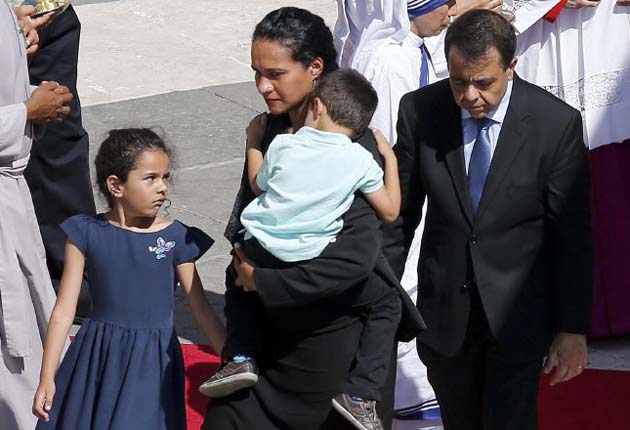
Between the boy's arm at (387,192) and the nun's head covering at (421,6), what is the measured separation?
4.20ft

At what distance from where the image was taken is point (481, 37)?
4.08m

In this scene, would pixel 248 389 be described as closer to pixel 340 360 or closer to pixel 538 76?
pixel 340 360

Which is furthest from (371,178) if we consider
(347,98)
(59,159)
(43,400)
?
(59,159)

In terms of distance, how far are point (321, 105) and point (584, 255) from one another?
927 mm

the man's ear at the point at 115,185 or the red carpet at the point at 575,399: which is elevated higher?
the man's ear at the point at 115,185

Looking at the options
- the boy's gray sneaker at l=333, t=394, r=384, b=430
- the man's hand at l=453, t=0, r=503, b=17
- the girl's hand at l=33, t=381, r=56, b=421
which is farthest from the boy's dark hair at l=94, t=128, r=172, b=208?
the man's hand at l=453, t=0, r=503, b=17

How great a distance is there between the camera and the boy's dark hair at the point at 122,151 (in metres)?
4.29

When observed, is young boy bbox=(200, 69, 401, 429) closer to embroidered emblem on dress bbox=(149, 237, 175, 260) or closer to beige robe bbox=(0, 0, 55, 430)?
embroidered emblem on dress bbox=(149, 237, 175, 260)

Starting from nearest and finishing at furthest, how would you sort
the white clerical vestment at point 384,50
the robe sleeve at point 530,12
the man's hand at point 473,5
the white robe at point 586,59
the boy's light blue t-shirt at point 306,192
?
1. the boy's light blue t-shirt at point 306,192
2. the white clerical vestment at point 384,50
3. the man's hand at point 473,5
4. the robe sleeve at point 530,12
5. the white robe at point 586,59

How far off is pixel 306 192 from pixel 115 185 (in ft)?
2.63

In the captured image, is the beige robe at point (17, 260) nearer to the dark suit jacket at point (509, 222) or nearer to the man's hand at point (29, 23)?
the man's hand at point (29, 23)

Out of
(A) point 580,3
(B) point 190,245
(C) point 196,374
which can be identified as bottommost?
(C) point 196,374

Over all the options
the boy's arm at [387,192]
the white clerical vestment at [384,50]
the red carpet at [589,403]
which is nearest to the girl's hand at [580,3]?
the white clerical vestment at [384,50]

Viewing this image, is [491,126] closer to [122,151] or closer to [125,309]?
[122,151]
